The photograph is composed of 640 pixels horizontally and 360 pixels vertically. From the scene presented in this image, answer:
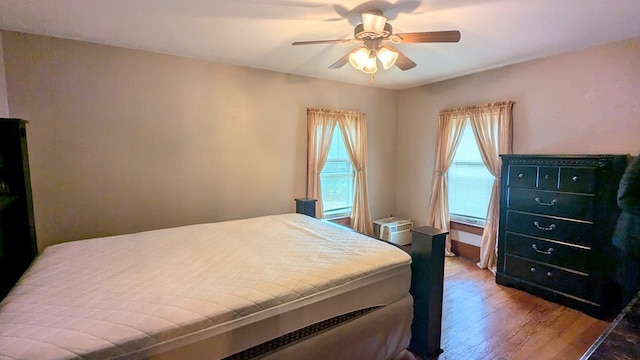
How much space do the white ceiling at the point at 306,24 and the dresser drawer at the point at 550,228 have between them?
63.0 inches

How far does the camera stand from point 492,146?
11.1 feet

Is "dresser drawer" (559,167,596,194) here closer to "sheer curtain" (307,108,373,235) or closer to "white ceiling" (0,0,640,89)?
"white ceiling" (0,0,640,89)

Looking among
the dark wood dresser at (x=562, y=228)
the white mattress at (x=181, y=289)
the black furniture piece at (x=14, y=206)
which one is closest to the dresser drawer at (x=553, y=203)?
the dark wood dresser at (x=562, y=228)

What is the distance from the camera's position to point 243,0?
72.3 inches

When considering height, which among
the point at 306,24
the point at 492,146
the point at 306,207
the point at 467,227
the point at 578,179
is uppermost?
the point at 306,24

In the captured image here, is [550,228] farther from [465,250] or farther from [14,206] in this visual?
[14,206]

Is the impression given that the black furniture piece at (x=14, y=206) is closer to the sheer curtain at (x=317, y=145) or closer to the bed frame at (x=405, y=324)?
the bed frame at (x=405, y=324)

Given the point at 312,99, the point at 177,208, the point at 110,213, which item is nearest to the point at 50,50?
the point at 110,213

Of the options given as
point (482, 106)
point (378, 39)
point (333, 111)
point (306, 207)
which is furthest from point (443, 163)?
point (378, 39)

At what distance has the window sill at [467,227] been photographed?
3648 millimetres

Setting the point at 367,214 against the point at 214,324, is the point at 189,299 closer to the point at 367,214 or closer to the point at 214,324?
the point at 214,324

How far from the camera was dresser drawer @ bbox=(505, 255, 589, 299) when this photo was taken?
8.16 feet

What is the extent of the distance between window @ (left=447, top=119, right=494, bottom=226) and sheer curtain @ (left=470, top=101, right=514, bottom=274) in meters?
0.18

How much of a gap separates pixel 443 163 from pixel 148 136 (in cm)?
356
